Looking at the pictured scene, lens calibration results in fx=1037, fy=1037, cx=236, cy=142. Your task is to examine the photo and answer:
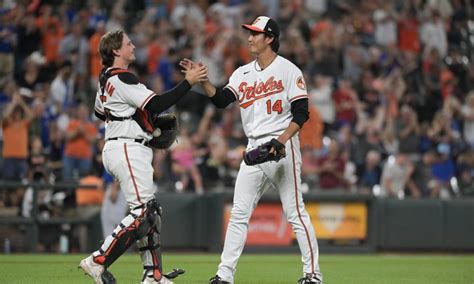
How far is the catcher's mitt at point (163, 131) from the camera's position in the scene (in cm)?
923

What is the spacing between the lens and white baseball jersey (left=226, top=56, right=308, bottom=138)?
30.5 ft

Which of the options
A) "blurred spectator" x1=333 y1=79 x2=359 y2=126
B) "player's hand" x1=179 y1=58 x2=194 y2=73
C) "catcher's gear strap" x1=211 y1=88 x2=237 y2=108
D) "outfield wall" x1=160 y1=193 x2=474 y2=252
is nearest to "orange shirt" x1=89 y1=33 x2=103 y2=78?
"outfield wall" x1=160 y1=193 x2=474 y2=252

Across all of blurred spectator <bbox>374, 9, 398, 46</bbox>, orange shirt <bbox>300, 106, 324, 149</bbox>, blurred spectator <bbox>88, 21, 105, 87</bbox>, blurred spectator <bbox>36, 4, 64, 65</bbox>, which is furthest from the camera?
blurred spectator <bbox>374, 9, 398, 46</bbox>

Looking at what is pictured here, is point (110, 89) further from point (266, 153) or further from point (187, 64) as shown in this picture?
point (266, 153)

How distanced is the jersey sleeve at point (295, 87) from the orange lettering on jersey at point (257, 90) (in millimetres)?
82

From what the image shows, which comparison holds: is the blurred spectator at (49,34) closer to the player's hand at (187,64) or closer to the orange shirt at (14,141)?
the orange shirt at (14,141)

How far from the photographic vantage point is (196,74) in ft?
29.6

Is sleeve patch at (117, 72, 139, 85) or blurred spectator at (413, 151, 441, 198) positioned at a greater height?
sleeve patch at (117, 72, 139, 85)

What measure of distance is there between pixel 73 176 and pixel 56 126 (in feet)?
3.13

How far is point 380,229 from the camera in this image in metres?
17.5

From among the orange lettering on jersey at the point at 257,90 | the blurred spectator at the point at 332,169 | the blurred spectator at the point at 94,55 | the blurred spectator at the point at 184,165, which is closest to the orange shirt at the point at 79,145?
the blurred spectator at the point at 184,165

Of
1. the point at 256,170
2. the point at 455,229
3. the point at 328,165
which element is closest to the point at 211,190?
the point at 328,165

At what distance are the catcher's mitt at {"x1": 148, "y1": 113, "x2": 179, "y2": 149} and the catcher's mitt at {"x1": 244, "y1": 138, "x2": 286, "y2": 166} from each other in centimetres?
71

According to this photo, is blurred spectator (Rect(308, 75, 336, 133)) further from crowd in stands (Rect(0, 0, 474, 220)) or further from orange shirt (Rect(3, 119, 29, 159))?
orange shirt (Rect(3, 119, 29, 159))
